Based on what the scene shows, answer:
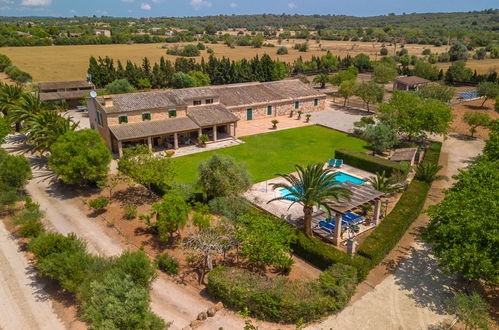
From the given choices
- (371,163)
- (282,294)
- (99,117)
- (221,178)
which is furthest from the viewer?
(99,117)

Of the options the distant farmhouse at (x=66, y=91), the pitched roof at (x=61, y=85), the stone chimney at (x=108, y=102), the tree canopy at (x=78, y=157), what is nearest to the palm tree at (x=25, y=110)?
the stone chimney at (x=108, y=102)

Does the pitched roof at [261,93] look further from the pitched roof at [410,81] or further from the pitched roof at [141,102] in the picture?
the pitched roof at [410,81]

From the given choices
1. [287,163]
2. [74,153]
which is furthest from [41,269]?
[287,163]

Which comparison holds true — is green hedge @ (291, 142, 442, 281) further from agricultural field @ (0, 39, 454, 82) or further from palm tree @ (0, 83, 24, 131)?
agricultural field @ (0, 39, 454, 82)

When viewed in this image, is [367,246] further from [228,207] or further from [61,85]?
[61,85]

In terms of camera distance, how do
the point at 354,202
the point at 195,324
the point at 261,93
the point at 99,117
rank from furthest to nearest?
the point at 261,93, the point at 99,117, the point at 354,202, the point at 195,324

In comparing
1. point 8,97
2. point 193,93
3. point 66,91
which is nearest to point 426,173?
point 193,93

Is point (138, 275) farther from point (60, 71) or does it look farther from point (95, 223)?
point (60, 71)

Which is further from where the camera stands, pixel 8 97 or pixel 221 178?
pixel 8 97
